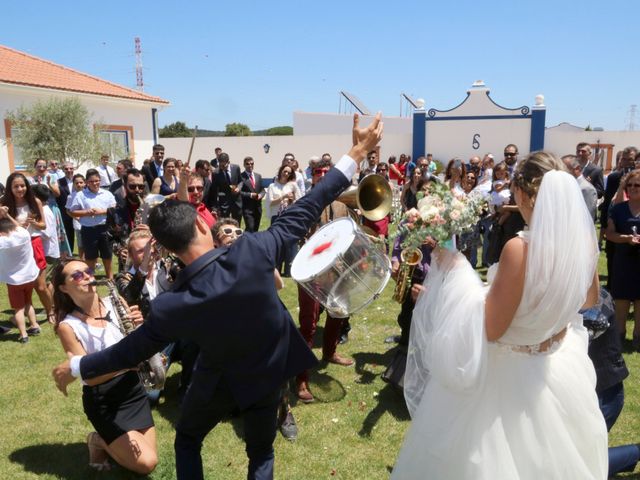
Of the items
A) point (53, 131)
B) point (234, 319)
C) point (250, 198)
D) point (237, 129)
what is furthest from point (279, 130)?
point (234, 319)

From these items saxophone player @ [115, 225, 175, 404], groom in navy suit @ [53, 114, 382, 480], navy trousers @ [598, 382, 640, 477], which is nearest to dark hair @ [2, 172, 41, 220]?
saxophone player @ [115, 225, 175, 404]

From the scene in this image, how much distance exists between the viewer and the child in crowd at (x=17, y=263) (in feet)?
21.0

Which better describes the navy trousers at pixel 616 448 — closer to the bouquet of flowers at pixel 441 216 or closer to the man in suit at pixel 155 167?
the bouquet of flowers at pixel 441 216

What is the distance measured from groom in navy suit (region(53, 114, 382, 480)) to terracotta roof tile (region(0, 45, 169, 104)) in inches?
761

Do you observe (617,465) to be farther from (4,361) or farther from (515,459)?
(4,361)

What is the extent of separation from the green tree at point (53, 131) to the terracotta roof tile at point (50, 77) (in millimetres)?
1346

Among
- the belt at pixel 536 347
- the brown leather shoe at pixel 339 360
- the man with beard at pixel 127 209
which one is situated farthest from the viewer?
the man with beard at pixel 127 209

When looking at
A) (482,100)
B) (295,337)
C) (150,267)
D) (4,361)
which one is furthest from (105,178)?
(482,100)

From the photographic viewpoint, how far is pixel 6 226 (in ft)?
21.1

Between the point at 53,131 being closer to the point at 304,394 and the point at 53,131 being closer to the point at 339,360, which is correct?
the point at 339,360

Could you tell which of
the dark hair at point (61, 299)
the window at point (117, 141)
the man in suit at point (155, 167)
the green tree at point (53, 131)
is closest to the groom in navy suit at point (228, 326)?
the dark hair at point (61, 299)

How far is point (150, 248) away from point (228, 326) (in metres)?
2.48

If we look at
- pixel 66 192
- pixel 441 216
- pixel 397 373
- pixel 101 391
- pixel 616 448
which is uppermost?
pixel 441 216

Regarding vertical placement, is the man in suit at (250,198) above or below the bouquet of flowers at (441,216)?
below
